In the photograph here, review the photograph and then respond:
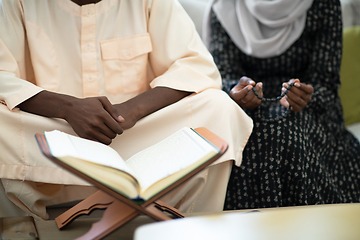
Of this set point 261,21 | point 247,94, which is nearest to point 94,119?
point 247,94

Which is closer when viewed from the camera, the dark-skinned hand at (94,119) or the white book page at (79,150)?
the white book page at (79,150)

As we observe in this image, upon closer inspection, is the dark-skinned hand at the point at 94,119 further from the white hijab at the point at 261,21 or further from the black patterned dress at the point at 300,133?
the white hijab at the point at 261,21

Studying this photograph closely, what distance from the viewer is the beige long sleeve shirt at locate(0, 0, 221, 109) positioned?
119 centimetres

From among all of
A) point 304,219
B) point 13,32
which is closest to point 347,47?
point 304,219

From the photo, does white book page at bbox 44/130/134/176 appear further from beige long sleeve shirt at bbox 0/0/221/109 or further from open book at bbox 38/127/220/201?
beige long sleeve shirt at bbox 0/0/221/109

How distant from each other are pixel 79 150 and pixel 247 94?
0.76 m

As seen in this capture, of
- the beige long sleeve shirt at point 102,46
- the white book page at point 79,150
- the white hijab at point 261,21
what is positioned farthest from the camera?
the white hijab at point 261,21

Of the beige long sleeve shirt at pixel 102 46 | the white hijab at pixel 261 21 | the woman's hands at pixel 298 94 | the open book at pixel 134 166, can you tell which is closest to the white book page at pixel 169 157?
the open book at pixel 134 166

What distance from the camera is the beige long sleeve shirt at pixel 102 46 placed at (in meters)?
1.19

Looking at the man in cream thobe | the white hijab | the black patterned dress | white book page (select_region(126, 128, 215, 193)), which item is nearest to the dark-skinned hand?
the man in cream thobe

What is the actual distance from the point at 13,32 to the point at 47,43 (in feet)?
0.35

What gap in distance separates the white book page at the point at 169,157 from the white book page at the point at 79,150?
0.05 m

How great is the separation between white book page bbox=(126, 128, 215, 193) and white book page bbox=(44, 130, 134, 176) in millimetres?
48

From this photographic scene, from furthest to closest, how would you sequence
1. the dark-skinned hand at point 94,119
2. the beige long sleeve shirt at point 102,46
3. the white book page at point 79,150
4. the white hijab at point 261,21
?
the white hijab at point 261,21
the beige long sleeve shirt at point 102,46
the dark-skinned hand at point 94,119
the white book page at point 79,150
